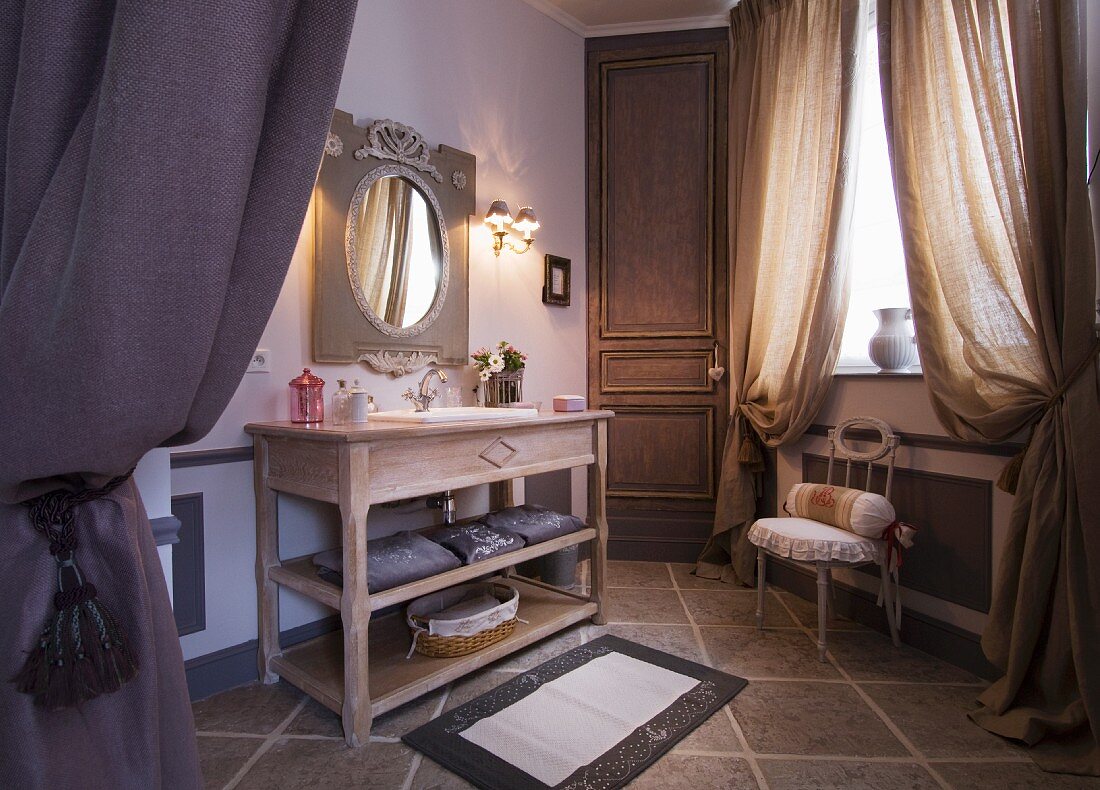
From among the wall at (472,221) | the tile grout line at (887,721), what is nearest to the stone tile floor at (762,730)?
the tile grout line at (887,721)

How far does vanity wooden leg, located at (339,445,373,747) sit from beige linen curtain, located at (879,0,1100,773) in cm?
193

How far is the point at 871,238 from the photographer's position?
9.58 ft

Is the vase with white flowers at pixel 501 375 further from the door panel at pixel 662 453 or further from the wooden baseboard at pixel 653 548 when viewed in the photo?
the wooden baseboard at pixel 653 548

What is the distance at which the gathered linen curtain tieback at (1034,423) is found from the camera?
1.85m

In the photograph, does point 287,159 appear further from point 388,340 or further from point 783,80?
point 783,80

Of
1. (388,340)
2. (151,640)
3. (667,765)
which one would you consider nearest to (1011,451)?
(667,765)

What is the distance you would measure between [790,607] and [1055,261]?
1.81 meters

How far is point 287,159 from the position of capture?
0.65m

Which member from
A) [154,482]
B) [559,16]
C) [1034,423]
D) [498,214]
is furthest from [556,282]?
[154,482]

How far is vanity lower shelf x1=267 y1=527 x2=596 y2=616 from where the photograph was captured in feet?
6.35

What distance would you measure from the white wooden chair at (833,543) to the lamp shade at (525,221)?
1.73 meters

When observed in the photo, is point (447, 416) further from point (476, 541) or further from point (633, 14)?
point (633, 14)

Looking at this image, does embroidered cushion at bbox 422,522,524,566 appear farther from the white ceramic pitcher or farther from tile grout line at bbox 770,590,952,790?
the white ceramic pitcher

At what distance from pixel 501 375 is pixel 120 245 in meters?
2.35
